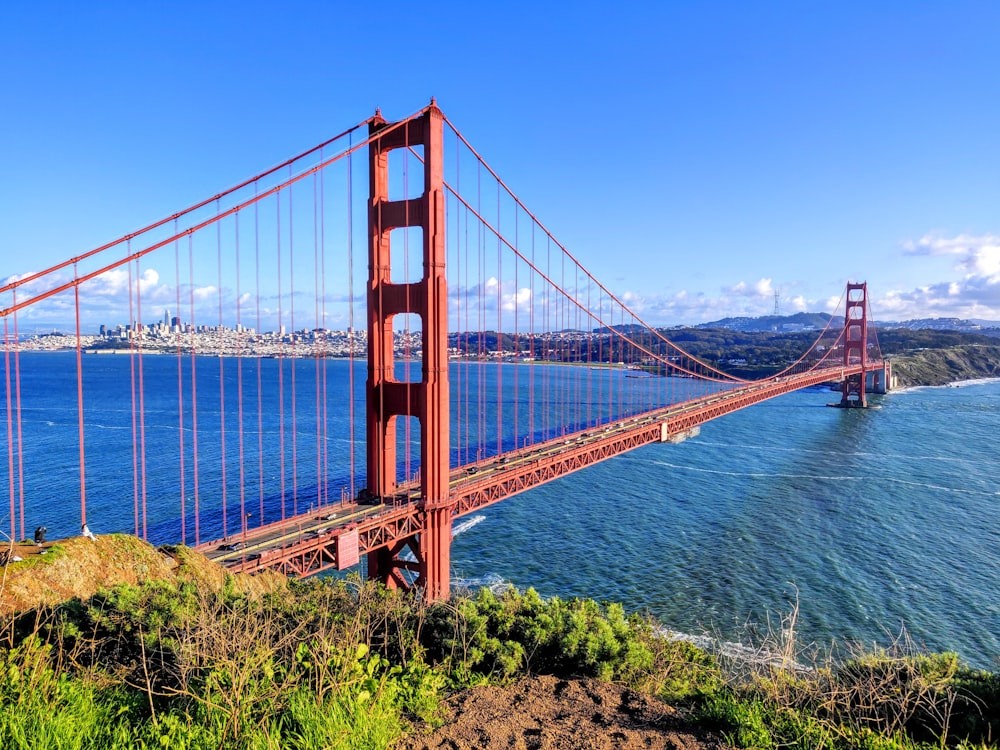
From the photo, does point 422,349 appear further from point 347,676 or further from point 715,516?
point 715,516

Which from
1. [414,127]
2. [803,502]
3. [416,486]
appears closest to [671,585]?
[416,486]

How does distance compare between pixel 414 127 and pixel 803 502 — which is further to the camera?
pixel 803 502

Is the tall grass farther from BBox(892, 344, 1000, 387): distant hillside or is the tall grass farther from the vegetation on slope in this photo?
BBox(892, 344, 1000, 387): distant hillside

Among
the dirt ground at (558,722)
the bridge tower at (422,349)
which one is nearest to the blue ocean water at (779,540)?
the dirt ground at (558,722)

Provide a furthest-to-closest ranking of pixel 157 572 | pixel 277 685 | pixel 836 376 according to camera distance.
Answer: pixel 836 376 < pixel 157 572 < pixel 277 685

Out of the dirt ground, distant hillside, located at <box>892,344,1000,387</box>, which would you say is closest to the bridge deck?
the dirt ground

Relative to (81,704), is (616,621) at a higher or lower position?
lower

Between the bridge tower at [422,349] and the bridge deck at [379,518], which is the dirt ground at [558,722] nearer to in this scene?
the bridge deck at [379,518]

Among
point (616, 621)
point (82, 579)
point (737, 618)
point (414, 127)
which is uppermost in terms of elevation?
point (414, 127)

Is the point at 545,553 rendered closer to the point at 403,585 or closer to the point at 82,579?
the point at 403,585
